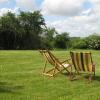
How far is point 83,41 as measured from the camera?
48375 millimetres

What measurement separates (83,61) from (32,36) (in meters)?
41.8

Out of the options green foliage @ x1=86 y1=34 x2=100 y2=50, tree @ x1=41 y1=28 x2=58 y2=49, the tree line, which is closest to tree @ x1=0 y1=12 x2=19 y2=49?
the tree line

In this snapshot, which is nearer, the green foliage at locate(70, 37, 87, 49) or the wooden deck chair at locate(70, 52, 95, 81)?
the wooden deck chair at locate(70, 52, 95, 81)

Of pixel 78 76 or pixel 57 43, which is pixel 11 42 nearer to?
pixel 57 43

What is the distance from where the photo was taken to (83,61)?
11633mm

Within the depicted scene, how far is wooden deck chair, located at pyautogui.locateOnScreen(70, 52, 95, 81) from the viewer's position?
454 inches

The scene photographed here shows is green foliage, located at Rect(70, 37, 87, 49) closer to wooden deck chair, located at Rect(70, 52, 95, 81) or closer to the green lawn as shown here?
the green lawn

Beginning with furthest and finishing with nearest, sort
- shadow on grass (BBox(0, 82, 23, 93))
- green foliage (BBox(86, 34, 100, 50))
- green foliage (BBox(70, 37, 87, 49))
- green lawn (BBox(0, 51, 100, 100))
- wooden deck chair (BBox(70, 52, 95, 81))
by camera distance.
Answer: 1. green foliage (BBox(70, 37, 87, 49))
2. green foliage (BBox(86, 34, 100, 50))
3. wooden deck chair (BBox(70, 52, 95, 81))
4. shadow on grass (BBox(0, 82, 23, 93))
5. green lawn (BBox(0, 51, 100, 100))

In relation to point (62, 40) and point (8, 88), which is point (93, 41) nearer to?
point (62, 40)

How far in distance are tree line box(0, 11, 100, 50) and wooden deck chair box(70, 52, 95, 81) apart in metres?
34.5

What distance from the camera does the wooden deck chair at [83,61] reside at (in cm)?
1152

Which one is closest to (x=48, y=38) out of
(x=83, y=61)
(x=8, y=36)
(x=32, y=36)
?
(x=32, y=36)

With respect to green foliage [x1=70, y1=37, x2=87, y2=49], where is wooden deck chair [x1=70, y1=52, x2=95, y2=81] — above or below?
below

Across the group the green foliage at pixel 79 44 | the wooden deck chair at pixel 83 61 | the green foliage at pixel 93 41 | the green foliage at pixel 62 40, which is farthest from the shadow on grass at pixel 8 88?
the green foliage at pixel 62 40
